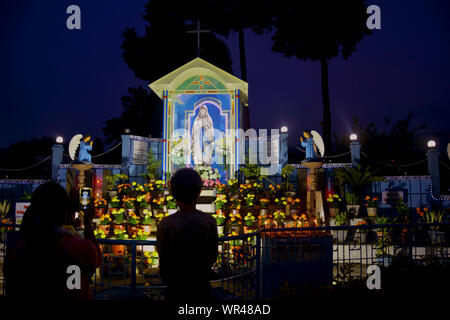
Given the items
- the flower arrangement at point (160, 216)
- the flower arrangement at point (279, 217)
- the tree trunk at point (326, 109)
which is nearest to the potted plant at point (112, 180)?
the flower arrangement at point (160, 216)

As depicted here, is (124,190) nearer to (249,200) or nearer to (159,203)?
(159,203)

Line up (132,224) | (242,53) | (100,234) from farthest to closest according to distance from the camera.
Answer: (242,53), (132,224), (100,234)

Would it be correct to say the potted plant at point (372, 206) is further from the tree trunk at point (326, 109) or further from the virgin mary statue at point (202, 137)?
the tree trunk at point (326, 109)

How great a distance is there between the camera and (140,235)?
9.04 metres

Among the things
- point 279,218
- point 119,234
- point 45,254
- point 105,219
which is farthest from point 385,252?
point 45,254

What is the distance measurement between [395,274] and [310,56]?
18074 mm

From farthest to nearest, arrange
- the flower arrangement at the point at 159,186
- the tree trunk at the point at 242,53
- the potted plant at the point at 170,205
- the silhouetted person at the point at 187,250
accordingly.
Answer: the tree trunk at the point at 242,53, the flower arrangement at the point at 159,186, the potted plant at the point at 170,205, the silhouetted person at the point at 187,250

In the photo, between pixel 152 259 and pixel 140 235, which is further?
pixel 140 235

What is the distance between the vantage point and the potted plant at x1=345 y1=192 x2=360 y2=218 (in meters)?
11.5

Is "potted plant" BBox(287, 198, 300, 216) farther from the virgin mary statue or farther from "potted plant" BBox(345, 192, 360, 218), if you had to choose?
the virgin mary statue

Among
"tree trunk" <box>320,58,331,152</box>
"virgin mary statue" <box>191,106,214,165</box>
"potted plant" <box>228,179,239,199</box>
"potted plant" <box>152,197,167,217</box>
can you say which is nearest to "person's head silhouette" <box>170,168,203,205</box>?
"potted plant" <box>152,197,167,217</box>

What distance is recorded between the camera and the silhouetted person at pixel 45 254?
2.12 meters

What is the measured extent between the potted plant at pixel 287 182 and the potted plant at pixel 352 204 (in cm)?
187

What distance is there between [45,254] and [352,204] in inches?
426
